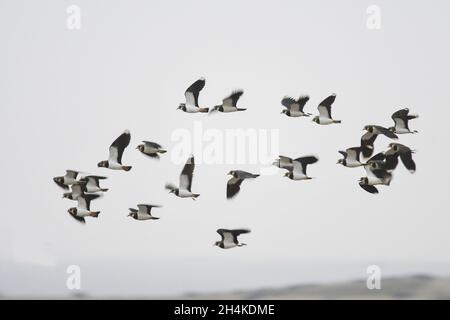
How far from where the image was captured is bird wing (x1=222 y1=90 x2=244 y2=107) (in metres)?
37.7

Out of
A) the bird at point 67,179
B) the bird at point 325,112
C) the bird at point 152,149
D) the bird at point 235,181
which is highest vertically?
the bird at point 325,112

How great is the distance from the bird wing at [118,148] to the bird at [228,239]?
17.4 feet

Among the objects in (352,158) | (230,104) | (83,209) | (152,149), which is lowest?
(83,209)

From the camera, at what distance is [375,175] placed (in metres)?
35.8

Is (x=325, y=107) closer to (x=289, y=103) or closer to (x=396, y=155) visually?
(x=289, y=103)

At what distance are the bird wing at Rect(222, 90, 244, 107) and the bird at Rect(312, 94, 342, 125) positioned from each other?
3707 mm

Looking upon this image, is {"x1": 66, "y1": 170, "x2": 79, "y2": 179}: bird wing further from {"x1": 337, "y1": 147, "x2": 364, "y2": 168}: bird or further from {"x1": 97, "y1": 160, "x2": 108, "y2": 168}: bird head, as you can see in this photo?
{"x1": 337, "y1": 147, "x2": 364, "y2": 168}: bird

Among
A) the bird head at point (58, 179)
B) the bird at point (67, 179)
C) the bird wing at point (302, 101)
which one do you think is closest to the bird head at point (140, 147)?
the bird at point (67, 179)

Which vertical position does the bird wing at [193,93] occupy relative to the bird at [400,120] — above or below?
above

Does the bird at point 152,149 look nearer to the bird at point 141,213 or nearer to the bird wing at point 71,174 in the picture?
the bird at point 141,213

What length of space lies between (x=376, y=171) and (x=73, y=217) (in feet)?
43.3

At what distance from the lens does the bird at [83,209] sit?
3753 cm

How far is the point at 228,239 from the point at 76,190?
722 cm

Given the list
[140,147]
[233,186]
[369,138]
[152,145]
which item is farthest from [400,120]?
[140,147]
